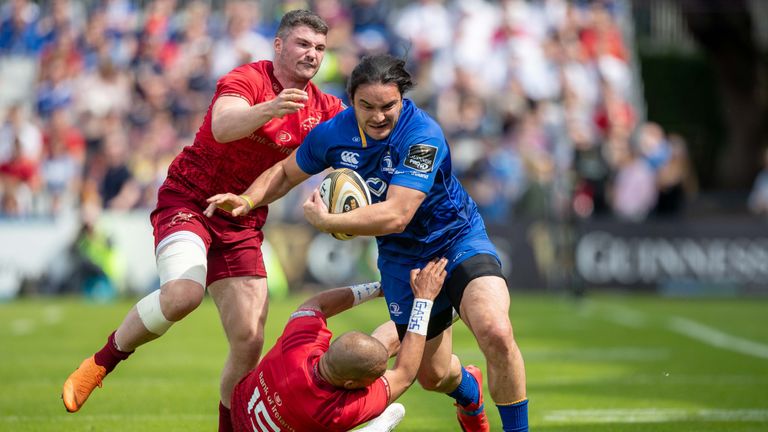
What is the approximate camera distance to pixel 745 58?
29062 millimetres

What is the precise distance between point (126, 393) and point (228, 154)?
317cm

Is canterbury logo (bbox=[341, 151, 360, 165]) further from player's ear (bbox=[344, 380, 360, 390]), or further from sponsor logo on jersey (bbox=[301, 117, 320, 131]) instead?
player's ear (bbox=[344, 380, 360, 390])

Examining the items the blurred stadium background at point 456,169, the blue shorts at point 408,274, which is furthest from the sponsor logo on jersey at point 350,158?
the blurred stadium background at point 456,169

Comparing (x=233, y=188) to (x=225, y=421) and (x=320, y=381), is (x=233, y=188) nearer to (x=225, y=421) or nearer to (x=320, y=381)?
(x=225, y=421)

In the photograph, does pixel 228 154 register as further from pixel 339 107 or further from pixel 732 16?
pixel 732 16

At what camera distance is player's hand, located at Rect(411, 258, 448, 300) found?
22.5ft

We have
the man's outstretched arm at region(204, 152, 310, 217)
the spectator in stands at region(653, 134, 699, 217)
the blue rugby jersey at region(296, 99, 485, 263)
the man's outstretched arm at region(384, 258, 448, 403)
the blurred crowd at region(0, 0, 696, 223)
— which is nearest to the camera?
the man's outstretched arm at region(384, 258, 448, 403)

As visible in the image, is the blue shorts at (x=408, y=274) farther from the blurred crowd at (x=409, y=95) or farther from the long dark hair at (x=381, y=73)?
the blurred crowd at (x=409, y=95)

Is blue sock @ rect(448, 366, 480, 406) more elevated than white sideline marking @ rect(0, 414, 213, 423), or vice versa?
blue sock @ rect(448, 366, 480, 406)

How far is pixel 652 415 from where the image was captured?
340 inches

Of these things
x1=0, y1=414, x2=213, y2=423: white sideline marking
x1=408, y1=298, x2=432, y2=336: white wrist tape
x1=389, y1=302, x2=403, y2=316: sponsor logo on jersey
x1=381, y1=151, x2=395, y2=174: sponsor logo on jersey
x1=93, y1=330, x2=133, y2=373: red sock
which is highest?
x1=381, y1=151, x2=395, y2=174: sponsor logo on jersey

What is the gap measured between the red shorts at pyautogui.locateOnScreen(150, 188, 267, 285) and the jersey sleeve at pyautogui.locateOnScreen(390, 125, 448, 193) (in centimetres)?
139

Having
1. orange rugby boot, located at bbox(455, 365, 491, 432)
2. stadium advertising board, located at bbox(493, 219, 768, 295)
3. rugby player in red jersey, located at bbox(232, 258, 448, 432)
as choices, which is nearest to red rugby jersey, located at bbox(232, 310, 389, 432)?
rugby player in red jersey, located at bbox(232, 258, 448, 432)

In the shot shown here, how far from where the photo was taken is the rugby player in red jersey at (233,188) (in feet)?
23.6
